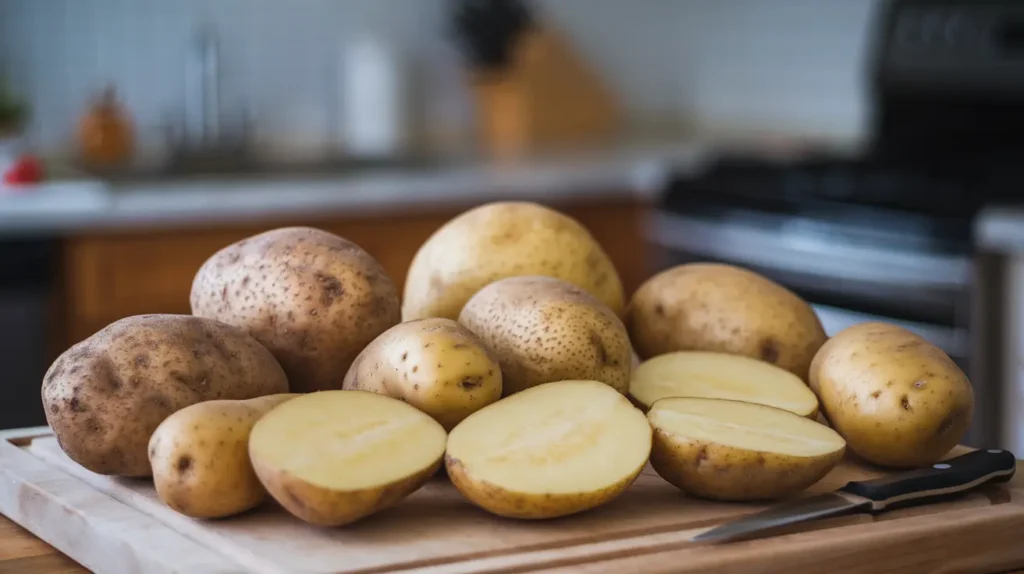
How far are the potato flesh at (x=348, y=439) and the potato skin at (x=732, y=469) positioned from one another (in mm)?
154

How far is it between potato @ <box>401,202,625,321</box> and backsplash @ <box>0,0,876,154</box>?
7.89 feet

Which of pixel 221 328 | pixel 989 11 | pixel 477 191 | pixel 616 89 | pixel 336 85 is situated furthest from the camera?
pixel 616 89

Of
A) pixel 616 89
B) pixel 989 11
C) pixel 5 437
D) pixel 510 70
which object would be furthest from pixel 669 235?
pixel 5 437

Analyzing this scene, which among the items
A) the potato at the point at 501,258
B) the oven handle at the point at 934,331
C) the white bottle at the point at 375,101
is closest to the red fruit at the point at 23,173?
the white bottle at the point at 375,101

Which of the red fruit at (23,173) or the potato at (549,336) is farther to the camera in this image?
the red fruit at (23,173)

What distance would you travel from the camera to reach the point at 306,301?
3.18ft

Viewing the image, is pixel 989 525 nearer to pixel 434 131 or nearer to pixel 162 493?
pixel 162 493

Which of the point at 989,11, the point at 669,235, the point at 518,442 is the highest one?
the point at 989,11

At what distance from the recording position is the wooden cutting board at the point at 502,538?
0.75 metres

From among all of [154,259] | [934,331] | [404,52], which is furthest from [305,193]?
[934,331]

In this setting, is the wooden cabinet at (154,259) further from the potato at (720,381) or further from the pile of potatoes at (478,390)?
the potato at (720,381)

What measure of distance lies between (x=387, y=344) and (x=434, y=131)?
292 centimetres

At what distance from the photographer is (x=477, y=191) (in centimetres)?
286

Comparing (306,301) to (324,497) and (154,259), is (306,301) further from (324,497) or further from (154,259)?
(154,259)
